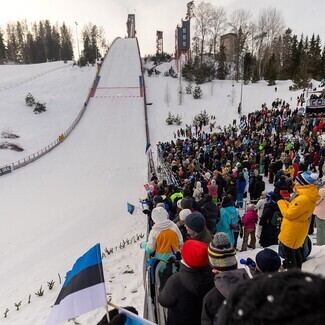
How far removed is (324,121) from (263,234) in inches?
667

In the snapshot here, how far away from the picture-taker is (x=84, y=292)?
118 inches

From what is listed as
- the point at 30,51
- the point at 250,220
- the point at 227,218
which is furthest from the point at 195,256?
the point at 30,51

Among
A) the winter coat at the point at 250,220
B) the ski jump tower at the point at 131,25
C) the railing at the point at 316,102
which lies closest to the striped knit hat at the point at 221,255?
the winter coat at the point at 250,220

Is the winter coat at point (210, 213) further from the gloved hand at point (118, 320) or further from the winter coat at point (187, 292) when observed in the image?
the gloved hand at point (118, 320)

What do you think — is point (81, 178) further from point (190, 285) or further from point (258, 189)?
point (190, 285)

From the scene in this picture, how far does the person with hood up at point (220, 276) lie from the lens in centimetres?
Answer: 246

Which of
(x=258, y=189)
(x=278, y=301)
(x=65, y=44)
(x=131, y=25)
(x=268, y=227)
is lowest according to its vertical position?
(x=258, y=189)

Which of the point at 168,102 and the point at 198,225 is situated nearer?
the point at 198,225

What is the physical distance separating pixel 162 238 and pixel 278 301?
3.81 metres

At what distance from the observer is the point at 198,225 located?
4227 millimetres

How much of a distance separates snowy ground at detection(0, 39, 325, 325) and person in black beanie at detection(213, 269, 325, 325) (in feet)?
13.0

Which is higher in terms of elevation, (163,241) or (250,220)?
(163,241)

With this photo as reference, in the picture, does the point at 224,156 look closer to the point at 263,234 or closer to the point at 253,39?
the point at 263,234

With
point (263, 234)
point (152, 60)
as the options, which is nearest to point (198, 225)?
point (263, 234)
